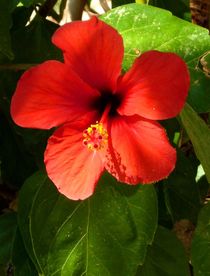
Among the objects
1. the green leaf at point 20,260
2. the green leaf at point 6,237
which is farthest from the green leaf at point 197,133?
the green leaf at point 6,237

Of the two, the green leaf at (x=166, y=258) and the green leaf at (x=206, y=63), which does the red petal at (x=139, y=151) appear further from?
the green leaf at (x=166, y=258)

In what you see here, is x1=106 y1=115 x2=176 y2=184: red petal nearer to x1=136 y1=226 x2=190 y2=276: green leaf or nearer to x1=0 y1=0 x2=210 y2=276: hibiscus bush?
x1=0 y1=0 x2=210 y2=276: hibiscus bush

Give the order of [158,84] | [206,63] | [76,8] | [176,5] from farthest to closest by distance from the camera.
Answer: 1. [76,8]
2. [176,5]
3. [206,63]
4. [158,84]

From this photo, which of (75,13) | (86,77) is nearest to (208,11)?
(86,77)

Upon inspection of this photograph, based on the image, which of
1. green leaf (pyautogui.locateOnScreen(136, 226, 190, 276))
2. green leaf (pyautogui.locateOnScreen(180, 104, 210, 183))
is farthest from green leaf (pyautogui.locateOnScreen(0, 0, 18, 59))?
green leaf (pyautogui.locateOnScreen(136, 226, 190, 276))

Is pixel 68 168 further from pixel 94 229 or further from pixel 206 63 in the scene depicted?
pixel 206 63

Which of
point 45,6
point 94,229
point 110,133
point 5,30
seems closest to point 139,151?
point 110,133
